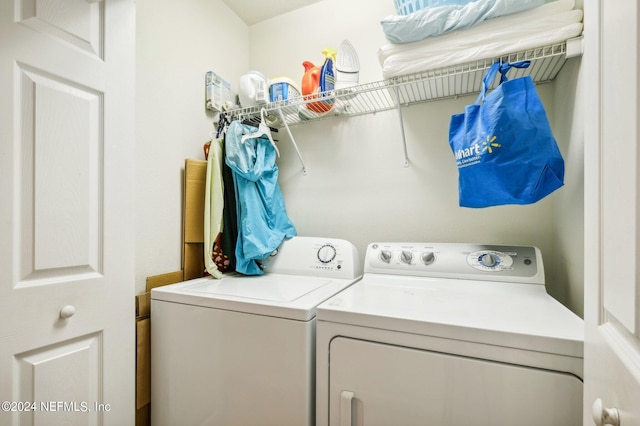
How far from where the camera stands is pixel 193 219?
1.64 meters

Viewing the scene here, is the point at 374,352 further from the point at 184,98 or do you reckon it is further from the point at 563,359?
the point at 184,98

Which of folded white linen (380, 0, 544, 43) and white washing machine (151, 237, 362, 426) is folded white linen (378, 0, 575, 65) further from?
white washing machine (151, 237, 362, 426)

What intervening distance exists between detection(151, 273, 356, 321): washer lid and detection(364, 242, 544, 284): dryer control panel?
22 cm

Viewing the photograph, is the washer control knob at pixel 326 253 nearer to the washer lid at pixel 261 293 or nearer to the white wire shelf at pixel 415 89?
the washer lid at pixel 261 293

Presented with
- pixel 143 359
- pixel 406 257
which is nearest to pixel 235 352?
pixel 143 359

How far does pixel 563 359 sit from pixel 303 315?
0.70 meters

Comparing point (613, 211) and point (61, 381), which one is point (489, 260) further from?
point (61, 381)

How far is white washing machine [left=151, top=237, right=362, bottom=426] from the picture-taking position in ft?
3.22

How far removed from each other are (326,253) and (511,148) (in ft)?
3.17

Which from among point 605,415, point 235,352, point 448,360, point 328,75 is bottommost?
point 235,352

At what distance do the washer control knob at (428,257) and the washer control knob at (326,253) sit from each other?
17.7 inches

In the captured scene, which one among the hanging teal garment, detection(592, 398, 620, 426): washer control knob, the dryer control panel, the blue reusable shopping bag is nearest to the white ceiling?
the hanging teal garment

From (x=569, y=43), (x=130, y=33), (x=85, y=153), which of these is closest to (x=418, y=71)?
(x=569, y=43)

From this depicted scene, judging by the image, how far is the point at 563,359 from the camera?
710mm
